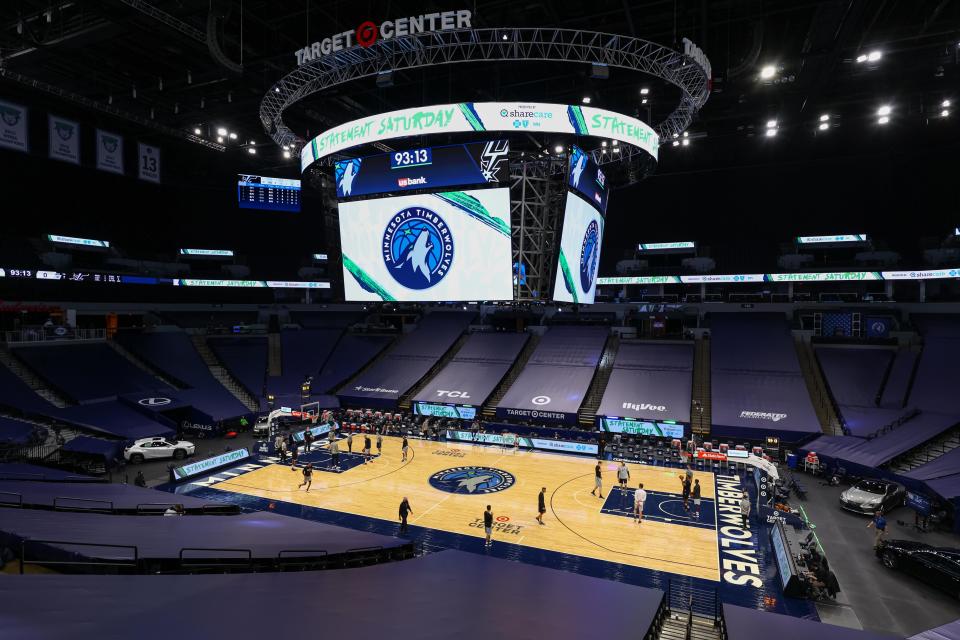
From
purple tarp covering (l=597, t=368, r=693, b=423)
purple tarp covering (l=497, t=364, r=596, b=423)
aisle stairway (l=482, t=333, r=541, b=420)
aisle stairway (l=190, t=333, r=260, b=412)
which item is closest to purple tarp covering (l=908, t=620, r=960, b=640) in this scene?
purple tarp covering (l=597, t=368, r=693, b=423)

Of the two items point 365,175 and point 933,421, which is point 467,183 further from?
point 933,421

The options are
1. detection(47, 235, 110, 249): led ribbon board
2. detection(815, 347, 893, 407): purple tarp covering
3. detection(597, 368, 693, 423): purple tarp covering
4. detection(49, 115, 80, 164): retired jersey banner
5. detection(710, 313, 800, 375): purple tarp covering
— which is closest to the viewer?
detection(49, 115, 80, 164): retired jersey banner

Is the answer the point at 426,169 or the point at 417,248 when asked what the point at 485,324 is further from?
the point at 426,169

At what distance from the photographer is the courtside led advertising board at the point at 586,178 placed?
1988 cm

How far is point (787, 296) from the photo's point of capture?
126 ft

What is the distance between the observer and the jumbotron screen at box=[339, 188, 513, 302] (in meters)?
20.3

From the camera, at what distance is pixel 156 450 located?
79.9ft

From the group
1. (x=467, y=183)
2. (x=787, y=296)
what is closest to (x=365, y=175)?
(x=467, y=183)

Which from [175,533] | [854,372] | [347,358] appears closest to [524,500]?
[175,533]

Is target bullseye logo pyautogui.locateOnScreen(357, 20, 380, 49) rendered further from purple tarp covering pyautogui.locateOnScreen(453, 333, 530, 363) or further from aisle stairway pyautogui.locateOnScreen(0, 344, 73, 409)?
aisle stairway pyautogui.locateOnScreen(0, 344, 73, 409)

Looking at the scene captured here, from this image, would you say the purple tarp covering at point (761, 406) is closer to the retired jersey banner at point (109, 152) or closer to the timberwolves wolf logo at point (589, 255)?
the timberwolves wolf logo at point (589, 255)

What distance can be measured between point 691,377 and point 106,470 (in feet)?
102

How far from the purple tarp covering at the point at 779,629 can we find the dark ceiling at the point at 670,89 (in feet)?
61.5

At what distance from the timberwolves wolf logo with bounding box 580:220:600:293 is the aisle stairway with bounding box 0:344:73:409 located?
92.9 ft
